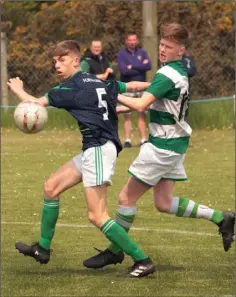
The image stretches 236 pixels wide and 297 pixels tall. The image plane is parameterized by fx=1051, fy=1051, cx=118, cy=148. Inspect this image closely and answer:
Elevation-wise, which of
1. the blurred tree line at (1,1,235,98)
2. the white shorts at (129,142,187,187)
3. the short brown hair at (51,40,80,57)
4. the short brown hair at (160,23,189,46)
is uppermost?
the short brown hair at (160,23,189,46)

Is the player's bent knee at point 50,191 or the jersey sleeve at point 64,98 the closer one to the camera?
the jersey sleeve at point 64,98

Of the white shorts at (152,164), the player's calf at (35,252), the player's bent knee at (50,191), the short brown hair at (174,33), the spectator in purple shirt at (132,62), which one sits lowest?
the spectator in purple shirt at (132,62)

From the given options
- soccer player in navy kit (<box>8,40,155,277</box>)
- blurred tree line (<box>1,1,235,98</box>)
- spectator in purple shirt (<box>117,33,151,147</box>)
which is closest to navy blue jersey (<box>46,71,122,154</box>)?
soccer player in navy kit (<box>8,40,155,277</box>)

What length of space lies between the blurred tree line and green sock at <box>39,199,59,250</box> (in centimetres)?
1474

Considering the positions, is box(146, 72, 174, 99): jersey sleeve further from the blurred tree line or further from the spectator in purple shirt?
the blurred tree line

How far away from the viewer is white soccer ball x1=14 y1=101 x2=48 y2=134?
813cm

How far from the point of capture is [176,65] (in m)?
8.39

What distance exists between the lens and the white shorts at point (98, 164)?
813 cm

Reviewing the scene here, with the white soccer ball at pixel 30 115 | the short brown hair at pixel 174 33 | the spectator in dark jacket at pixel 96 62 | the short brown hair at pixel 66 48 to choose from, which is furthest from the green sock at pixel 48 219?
the spectator in dark jacket at pixel 96 62

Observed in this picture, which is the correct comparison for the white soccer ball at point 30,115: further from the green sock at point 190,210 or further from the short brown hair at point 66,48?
the green sock at point 190,210

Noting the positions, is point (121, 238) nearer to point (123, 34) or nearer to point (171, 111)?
point (171, 111)

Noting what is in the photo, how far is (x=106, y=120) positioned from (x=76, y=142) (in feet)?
37.6

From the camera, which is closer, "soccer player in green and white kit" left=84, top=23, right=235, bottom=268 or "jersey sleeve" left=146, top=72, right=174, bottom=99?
"jersey sleeve" left=146, top=72, right=174, bottom=99

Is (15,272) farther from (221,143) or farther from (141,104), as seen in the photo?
(221,143)
